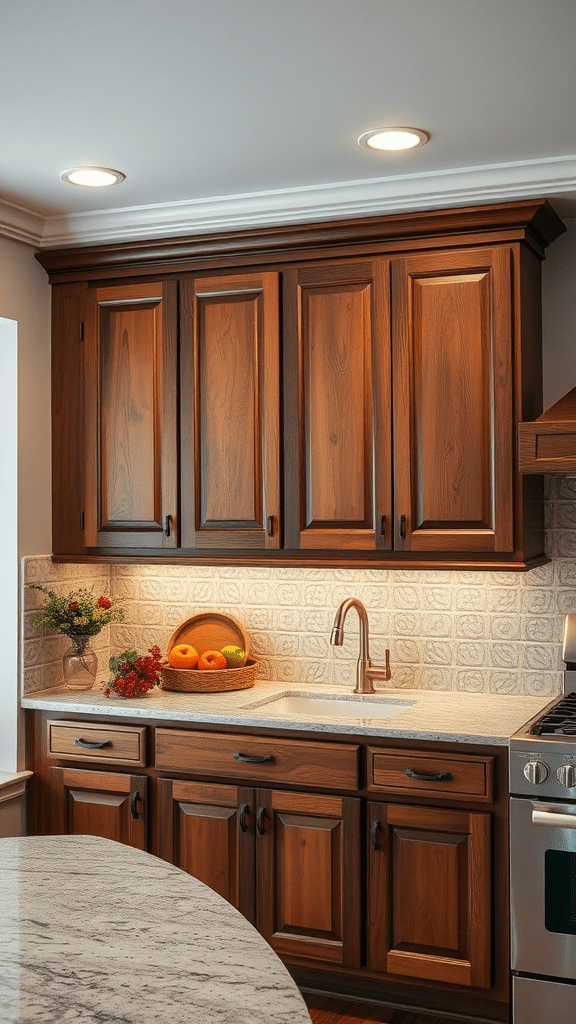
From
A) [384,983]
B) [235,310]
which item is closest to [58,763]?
[384,983]

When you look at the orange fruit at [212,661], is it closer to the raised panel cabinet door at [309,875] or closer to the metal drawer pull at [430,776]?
the raised panel cabinet door at [309,875]

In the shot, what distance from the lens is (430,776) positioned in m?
2.99

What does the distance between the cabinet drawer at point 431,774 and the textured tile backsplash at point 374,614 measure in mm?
642

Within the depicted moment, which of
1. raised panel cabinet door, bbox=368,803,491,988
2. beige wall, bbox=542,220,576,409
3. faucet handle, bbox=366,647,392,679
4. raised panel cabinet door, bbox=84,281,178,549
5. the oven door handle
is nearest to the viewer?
the oven door handle

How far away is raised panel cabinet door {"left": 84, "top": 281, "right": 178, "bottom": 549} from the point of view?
145 inches

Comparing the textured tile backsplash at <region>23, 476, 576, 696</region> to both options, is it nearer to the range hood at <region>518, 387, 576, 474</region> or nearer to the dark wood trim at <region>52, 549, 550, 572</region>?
the dark wood trim at <region>52, 549, 550, 572</region>

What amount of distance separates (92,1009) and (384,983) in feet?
6.95

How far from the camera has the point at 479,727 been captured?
3.00 m

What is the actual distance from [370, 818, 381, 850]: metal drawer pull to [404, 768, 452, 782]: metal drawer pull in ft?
0.61

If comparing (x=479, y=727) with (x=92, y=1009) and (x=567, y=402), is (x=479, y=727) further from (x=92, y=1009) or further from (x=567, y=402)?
(x=92, y=1009)

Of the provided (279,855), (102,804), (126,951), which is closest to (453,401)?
(279,855)

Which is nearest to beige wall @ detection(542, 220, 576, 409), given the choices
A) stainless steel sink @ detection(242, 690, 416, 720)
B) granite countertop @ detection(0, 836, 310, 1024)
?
stainless steel sink @ detection(242, 690, 416, 720)

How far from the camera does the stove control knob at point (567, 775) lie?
2.74 metres

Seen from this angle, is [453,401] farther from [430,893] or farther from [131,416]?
[430,893]
